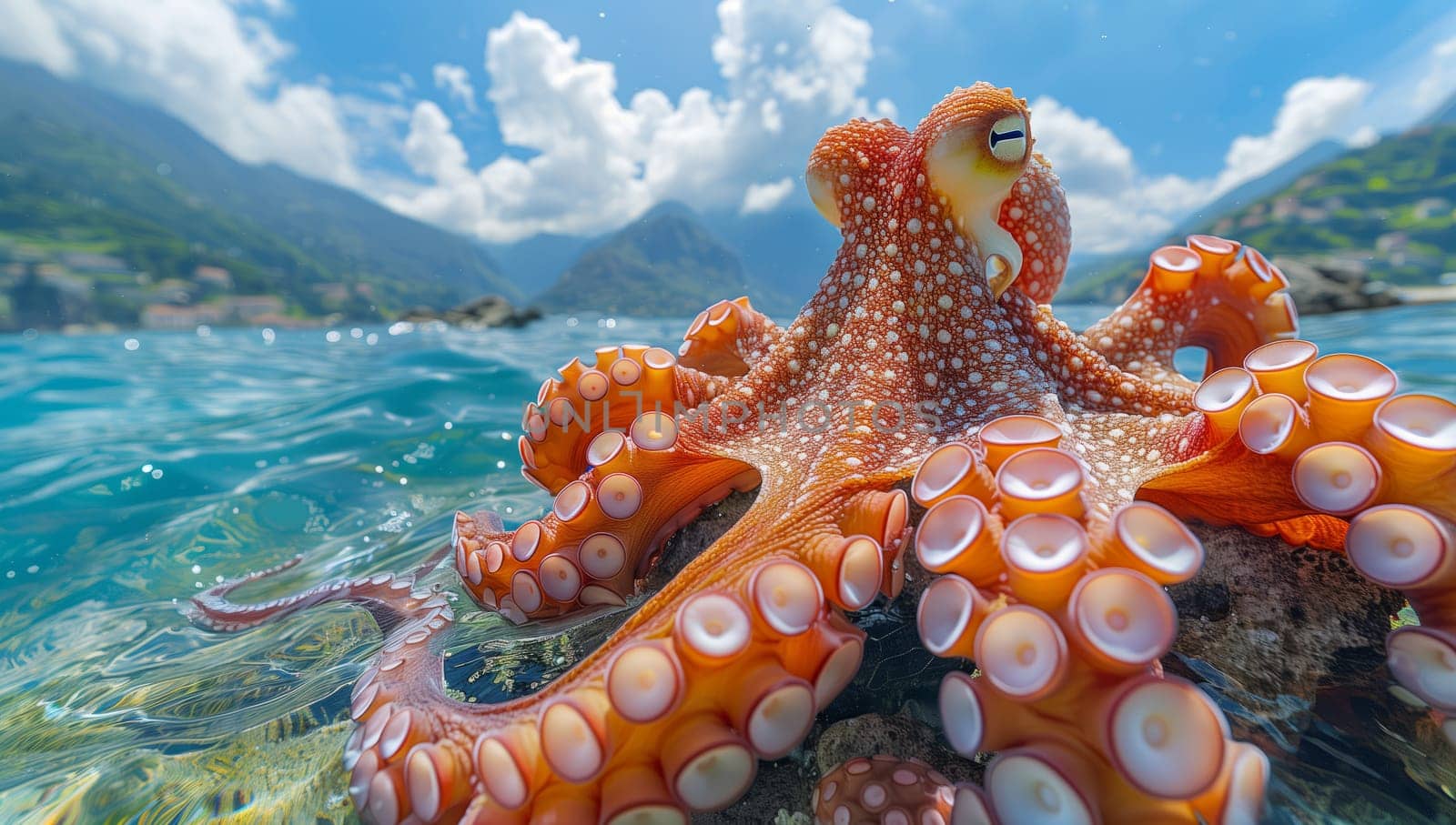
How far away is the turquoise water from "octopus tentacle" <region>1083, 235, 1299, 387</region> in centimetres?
112

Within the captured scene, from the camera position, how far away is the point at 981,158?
4.31 feet

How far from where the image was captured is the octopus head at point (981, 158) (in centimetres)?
130

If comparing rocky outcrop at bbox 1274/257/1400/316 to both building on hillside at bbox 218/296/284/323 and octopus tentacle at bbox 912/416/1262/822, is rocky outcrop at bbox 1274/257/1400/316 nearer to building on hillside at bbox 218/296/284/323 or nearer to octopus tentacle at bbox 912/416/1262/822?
octopus tentacle at bbox 912/416/1262/822

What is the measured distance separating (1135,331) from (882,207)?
0.82 m

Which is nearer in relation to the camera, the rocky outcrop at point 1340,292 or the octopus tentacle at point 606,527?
the octopus tentacle at point 606,527

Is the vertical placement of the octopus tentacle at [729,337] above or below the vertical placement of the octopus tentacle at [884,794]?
above

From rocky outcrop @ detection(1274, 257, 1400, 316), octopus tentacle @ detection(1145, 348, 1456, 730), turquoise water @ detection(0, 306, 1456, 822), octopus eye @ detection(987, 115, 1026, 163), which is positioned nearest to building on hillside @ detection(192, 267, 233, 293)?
turquoise water @ detection(0, 306, 1456, 822)

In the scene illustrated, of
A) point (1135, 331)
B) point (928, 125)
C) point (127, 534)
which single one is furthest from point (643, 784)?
point (127, 534)

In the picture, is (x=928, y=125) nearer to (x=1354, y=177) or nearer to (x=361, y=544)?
(x=361, y=544)

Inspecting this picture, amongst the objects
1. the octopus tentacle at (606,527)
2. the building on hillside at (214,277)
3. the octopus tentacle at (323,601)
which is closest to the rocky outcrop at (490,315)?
the octopus tentacle at (323,601)

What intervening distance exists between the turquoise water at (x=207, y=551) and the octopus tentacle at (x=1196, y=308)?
1.12 m

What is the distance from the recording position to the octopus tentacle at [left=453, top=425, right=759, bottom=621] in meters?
1.35

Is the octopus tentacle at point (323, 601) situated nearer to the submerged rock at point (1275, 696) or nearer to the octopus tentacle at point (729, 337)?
the octopus tentacle at point (729, 337)

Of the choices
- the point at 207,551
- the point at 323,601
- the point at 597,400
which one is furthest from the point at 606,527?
the point at 207,551
